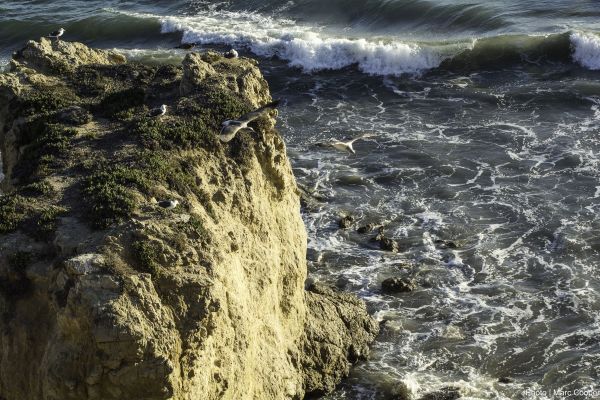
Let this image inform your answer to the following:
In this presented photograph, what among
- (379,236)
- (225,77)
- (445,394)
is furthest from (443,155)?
(445,394)

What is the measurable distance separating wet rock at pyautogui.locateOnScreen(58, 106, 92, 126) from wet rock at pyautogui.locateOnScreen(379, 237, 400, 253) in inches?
358

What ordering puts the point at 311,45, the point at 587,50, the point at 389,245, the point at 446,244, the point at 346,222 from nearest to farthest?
1. the point at 389,245
2. the point at 446,244
3. the point at 346,222
4. the point at 587,50
5. the point at 311,45

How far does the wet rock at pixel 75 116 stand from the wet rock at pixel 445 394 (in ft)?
26.6

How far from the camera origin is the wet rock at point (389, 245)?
23.5m

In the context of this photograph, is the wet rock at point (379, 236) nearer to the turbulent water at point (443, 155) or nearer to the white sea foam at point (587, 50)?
the turbulent water at point (443, 155)

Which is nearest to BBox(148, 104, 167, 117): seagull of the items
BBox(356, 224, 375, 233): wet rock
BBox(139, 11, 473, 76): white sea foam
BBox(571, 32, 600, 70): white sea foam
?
BBox(356, 224, 375, 233): wet rock

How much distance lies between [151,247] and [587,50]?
92.2 feet

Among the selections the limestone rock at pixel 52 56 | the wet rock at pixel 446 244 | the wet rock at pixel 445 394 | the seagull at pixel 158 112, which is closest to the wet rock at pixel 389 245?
the wet rock at pixel 446 244

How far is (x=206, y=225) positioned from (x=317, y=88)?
76.3 feet

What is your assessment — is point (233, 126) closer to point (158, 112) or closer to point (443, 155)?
point (158, 112)

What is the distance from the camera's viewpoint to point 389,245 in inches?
928

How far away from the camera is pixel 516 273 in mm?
22359

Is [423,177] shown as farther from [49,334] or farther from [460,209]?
[49,334]

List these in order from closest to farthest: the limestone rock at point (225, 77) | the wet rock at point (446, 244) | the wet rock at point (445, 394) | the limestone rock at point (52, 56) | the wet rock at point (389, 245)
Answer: the wet rock at point (445, 394), the limestone rock at point (225, 77), the limestone rock at point (52, 56), the wet rock at point (389, 245), the wet rock at point (446, 244)
